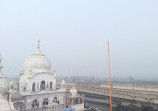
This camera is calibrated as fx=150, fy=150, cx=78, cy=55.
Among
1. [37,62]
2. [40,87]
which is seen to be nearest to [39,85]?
[40,87]

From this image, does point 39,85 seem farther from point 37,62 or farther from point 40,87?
point 37,62

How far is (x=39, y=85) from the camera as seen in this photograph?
2416 cm

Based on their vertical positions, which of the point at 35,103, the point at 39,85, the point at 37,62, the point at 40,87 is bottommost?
the point at 35,103

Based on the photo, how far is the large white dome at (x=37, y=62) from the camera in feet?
82.8

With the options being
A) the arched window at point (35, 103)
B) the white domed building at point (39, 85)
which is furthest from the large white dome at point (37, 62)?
the arched window at point (35, 103)

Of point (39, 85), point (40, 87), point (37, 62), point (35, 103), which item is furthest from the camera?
point (37, 62)

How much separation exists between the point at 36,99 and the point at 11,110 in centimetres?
1087

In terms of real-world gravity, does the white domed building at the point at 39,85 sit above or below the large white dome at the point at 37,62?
below

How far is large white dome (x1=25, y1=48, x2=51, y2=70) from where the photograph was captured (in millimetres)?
25250

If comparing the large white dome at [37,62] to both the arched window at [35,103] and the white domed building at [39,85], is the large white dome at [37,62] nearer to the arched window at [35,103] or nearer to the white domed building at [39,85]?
the white domed building at [39,85]

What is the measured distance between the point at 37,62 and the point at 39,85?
3896mm

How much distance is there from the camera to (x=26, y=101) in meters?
21.6

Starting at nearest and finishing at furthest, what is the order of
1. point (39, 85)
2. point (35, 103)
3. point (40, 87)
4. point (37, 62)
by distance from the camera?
point (35, 103) → point (39, 85) → point (40, 87) → point (37, 62)

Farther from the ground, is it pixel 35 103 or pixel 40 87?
pixel 40 87
